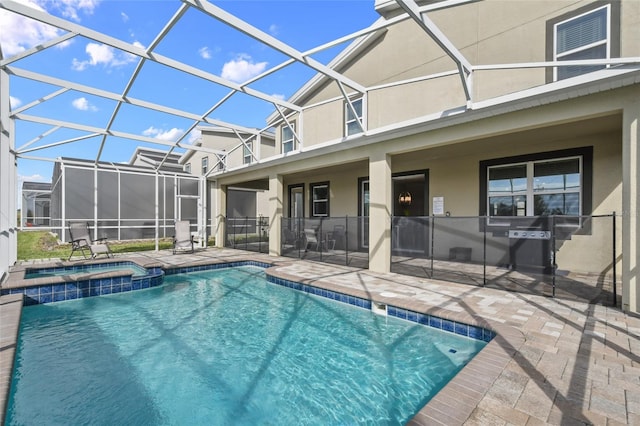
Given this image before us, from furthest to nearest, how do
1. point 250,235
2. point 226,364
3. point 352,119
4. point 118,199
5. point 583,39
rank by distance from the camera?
point 250,235, point 118,199, point 352,119, point 583,39, point 226,364

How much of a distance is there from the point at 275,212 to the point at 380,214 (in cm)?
423

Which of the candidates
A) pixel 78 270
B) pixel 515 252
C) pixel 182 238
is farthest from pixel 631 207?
pixel 78 270

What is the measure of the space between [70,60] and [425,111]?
830 cm

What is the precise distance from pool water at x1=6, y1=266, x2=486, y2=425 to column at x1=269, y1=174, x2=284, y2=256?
15.0 feet

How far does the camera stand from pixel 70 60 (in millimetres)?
6621

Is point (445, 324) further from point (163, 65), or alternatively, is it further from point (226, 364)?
point (163, 65)

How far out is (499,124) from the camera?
5.49 metres

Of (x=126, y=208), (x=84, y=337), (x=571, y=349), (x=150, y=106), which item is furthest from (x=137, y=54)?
(x=126, y=208)

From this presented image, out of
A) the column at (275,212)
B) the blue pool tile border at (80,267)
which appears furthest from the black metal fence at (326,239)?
the blue pool tile border at (80,267)

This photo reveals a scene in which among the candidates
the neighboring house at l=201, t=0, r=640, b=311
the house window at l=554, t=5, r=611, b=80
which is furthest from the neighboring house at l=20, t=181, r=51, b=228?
the house window at l=554, t=5, r=611, b=80

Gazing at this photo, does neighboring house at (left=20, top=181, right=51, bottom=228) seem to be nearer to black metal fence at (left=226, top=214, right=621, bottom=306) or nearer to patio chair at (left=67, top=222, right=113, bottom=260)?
patio chair at (left=67, top=222, right=113, bottom=260)

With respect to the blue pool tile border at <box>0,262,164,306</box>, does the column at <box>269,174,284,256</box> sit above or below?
above

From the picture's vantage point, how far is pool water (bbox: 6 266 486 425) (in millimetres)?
2746

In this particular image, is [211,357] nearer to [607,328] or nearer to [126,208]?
[607,328]
